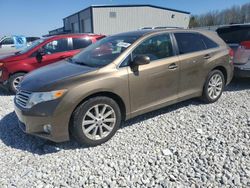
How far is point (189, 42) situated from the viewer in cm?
477

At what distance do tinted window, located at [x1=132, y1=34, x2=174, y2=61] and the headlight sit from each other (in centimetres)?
134

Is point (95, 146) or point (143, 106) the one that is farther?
point (143, 106)

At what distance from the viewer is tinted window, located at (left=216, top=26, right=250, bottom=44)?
6.38m

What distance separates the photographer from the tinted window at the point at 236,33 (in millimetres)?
6380

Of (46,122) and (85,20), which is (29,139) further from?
(85,20)

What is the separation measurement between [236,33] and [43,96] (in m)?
5.47

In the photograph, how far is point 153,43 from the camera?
14.0 feet

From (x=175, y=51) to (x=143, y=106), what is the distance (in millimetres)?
1183

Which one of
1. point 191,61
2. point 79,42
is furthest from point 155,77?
point 79,42

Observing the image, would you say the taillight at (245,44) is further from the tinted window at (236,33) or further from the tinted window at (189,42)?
the tinted window at (189,42)

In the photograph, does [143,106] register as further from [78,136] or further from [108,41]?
[108,41]

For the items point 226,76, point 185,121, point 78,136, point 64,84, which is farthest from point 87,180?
point 226,76

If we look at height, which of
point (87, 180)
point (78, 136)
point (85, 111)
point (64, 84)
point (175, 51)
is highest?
point (175, 51)

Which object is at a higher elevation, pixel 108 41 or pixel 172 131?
pixel 108 41
